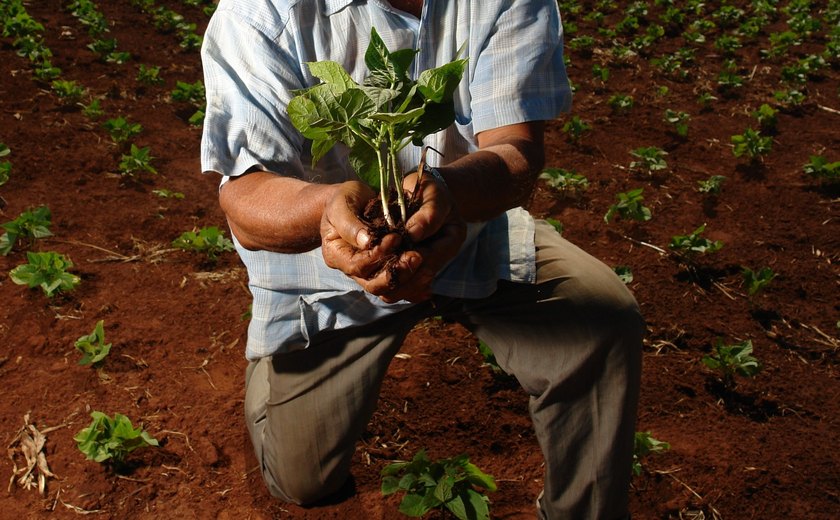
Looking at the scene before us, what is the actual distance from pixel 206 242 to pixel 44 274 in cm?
70

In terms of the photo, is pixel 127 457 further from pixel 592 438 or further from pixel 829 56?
pixel 829 56

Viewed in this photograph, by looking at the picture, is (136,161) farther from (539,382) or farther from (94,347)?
(539,382)

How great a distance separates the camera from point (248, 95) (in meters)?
1.99

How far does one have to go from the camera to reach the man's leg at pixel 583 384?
2066 mm

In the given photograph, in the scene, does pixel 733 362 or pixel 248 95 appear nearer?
pixel 248 95

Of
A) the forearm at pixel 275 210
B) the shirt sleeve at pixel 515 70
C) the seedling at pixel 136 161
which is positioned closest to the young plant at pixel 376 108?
the forearm at pixel 275 210

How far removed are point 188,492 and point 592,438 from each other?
1.29 m

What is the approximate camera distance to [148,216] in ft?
12.3

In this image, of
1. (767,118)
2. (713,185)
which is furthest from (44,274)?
(767,118)

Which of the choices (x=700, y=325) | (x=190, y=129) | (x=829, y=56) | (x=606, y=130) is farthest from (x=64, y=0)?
(x=829, y=56)

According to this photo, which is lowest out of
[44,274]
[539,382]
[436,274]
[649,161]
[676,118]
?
[676,118]

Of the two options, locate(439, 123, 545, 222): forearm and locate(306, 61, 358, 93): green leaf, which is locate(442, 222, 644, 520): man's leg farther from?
locate(306, 61, 358, 93): green leaf

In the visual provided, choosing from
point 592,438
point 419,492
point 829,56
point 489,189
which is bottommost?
point 829,56

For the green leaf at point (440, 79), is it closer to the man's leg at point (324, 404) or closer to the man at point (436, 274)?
the man at point (436, 274)
